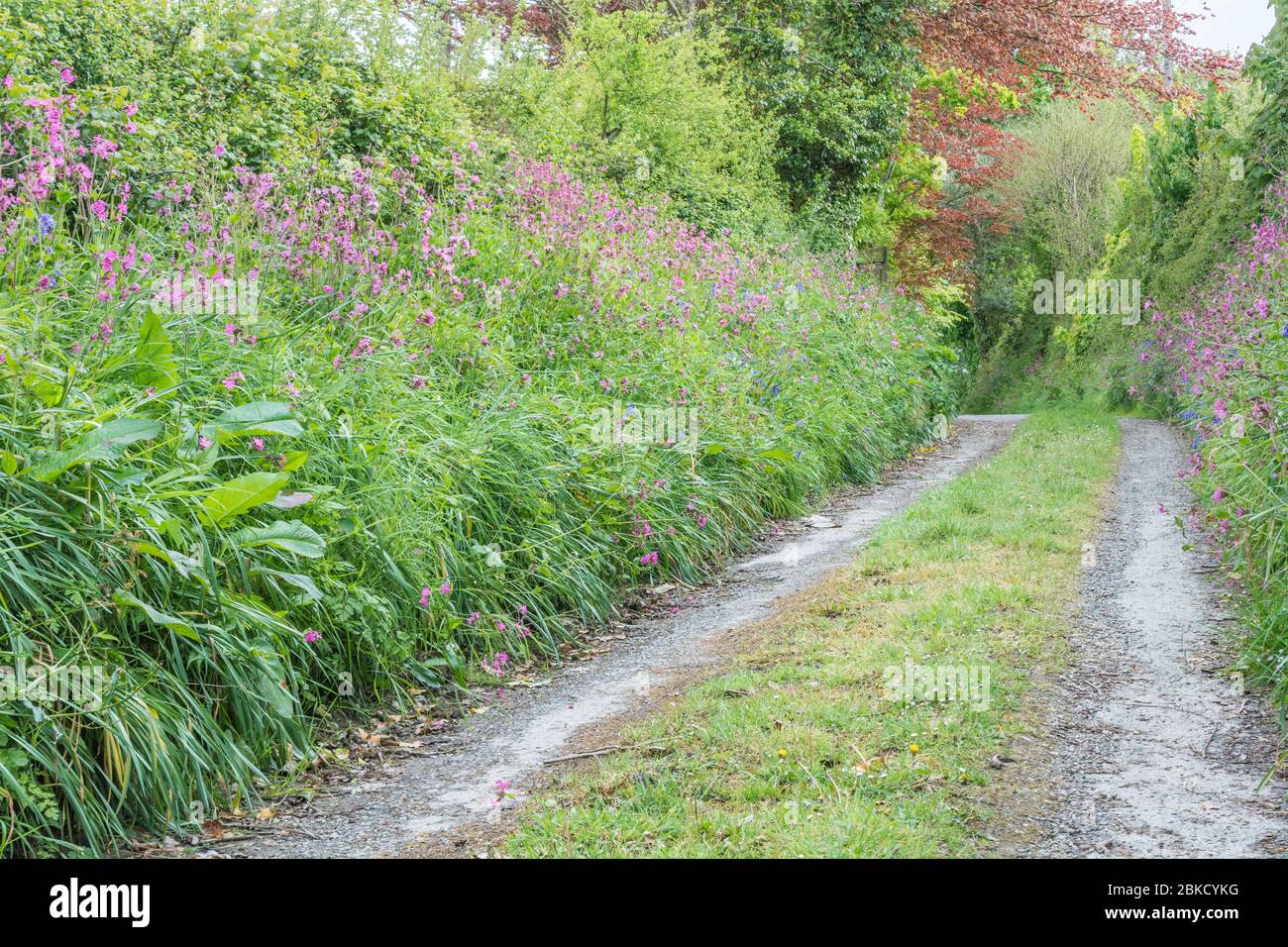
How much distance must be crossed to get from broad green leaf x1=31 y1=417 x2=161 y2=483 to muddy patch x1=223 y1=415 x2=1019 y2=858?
1350mm

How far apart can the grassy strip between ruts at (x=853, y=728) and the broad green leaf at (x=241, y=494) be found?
4.91 feet

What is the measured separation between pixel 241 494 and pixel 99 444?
51 centimetres

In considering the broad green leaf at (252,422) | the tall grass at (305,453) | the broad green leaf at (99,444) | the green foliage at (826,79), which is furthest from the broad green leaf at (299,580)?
the green foliage at (826,79)

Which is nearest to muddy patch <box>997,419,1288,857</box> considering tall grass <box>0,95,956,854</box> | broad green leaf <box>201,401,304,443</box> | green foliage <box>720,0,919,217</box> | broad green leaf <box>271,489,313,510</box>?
tall grass <box>0,95,956,854</box>

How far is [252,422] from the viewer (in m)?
4.41

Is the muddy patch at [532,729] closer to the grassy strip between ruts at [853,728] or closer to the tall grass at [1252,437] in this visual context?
the grassy strip between ruts at [853,728]

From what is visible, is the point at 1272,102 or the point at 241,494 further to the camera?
the point at 1272,102

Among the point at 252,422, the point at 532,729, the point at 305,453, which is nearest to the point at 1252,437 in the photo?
the point at 532,729

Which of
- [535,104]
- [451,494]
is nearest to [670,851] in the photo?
[451,494]

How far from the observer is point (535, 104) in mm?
10961

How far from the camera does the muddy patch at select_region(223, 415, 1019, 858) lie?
3623 mm

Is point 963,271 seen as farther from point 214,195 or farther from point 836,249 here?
point 214,195

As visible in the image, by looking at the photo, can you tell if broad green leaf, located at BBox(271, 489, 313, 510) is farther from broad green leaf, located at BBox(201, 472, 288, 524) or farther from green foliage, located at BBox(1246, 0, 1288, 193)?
green foliage, located at BBox(1246, 0, 1288, 193)

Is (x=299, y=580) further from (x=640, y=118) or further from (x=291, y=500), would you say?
(x=640, y=118)
